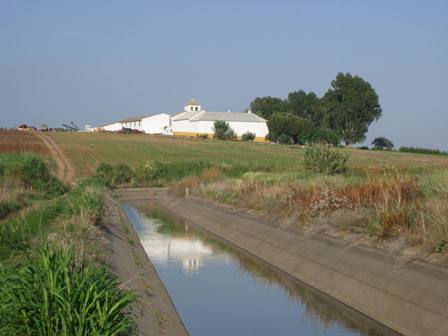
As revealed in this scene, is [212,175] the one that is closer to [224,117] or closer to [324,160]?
[324,160]

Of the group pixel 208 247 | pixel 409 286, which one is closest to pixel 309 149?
pixel 208 247

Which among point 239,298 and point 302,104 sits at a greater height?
point 302,104

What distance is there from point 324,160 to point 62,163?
34834 millimetres

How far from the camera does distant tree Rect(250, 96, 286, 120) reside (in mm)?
181875

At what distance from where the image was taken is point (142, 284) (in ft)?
55.1

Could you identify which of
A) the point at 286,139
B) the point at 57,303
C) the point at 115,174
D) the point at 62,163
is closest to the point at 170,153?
the point at 62,163

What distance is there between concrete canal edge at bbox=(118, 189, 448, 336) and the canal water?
36 centimetres

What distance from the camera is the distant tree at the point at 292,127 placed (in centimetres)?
12975

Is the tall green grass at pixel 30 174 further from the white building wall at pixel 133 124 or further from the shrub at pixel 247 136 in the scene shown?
the white building wall at pixel 133 124

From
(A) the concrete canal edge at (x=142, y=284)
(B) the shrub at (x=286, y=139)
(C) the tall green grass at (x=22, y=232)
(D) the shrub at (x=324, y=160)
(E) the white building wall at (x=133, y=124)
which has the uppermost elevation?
(E) the white building wall at (x=133, y=124)

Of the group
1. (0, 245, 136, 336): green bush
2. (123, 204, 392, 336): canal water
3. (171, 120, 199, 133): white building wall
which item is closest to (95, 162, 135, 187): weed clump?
(123, 204, 392, 336): canal water

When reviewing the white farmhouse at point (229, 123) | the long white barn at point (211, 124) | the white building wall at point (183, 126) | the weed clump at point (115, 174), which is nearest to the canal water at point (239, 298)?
the weed clump at point (115, 174)

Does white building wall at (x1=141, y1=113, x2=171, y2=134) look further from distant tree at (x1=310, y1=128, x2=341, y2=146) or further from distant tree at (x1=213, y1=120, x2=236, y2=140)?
distant tree at (x1=310, y1=128, x2=341, y2=146)

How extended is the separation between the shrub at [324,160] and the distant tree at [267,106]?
135 metres
